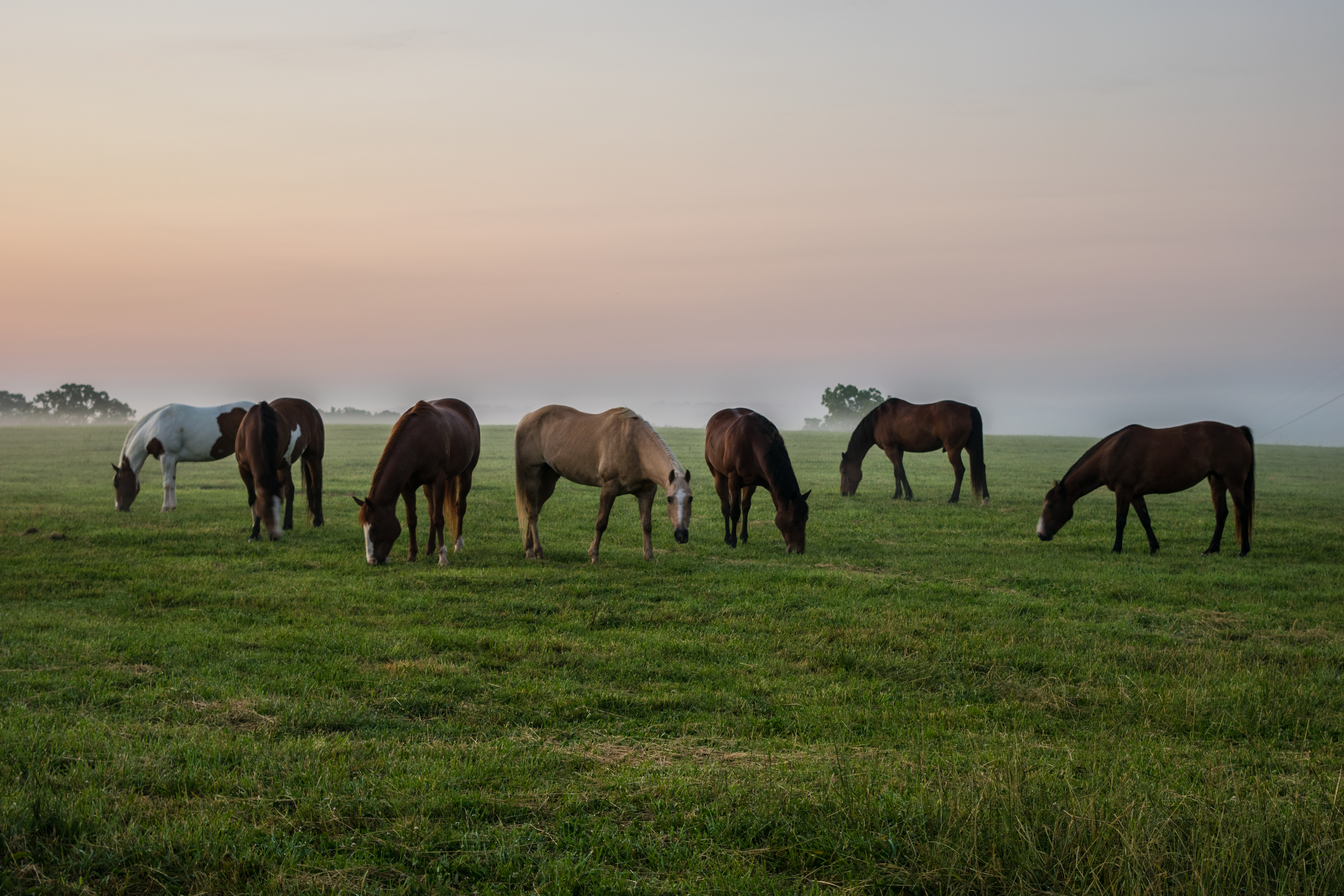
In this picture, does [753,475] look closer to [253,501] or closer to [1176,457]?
[1176,457]

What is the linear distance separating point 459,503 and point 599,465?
7.57 feet

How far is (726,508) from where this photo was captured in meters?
14.7

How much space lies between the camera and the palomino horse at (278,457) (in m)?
13.5

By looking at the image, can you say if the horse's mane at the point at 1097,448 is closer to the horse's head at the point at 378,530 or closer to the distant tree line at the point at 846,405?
the horse's head at the point at 378,530

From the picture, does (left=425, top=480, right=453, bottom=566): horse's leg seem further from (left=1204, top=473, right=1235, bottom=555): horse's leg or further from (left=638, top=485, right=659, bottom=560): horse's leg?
(left=1204, top=473, right=1235, bottom=555): horse's leg

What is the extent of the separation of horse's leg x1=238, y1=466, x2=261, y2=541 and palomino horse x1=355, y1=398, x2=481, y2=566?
1.93 m

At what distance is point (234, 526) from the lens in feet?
48.8

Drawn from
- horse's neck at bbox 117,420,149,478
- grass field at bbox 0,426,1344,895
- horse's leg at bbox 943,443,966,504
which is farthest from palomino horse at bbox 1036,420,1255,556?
horse's neck at bbox 117,420,149,478

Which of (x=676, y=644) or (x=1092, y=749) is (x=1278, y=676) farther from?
(x=676, y=644)

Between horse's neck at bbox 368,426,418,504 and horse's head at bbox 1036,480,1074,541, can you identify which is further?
horse's head at bbox 1036,480,1074,541

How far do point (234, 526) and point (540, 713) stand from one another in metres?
11.2

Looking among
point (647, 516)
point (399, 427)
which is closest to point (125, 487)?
point (399, 427)

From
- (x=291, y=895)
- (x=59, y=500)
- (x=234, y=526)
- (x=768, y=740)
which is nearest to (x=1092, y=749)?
(x=768, y=740)

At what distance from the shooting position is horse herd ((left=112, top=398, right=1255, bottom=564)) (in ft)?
39.4
